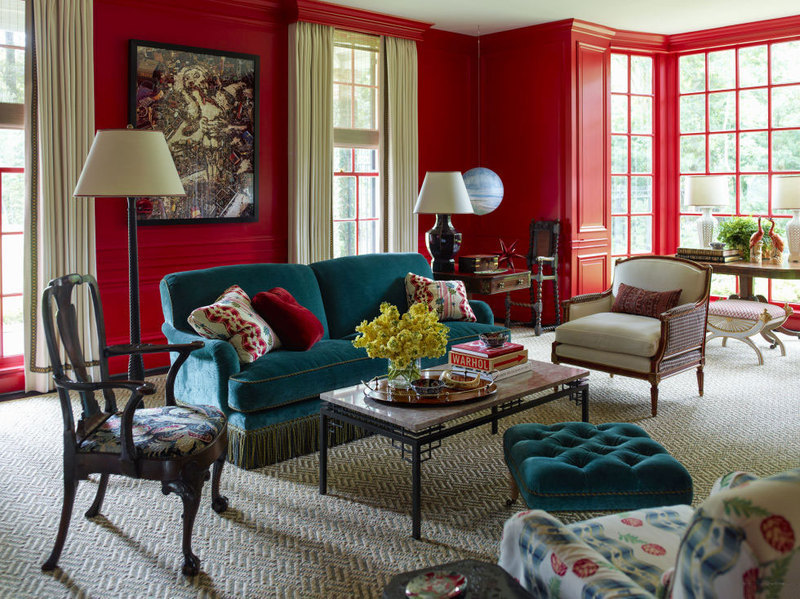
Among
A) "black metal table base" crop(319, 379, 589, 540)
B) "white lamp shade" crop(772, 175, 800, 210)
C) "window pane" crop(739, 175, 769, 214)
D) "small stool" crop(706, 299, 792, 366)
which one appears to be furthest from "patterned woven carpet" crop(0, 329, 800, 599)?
"window pane" crop(739, 175, 769, 214)

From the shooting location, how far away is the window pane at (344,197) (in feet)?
21.5

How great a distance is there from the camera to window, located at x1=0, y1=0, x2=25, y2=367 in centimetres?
476

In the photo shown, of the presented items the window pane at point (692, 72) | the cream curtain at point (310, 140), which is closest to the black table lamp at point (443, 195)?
the cream curtain at point (310, 140)

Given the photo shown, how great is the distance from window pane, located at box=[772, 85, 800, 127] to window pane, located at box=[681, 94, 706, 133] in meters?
0.67

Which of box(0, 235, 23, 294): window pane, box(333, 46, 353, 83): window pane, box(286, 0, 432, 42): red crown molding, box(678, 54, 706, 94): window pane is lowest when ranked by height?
box(0, 235, 23, 294): window pane

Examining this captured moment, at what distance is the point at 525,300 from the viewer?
7.42 m

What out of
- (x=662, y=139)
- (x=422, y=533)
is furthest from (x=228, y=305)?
(x=662, y=139)

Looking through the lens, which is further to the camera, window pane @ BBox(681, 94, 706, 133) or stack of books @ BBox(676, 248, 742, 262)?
window pane @ BBox(681, 94, 706, 133)

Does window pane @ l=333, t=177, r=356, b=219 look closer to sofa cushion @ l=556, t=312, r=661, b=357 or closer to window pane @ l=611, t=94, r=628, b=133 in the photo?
sofa cushion @ l=556, t=312, r=661, b=357

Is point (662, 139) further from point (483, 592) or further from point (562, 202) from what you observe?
point (483, 592)

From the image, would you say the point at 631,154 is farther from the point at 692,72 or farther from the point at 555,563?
the point at 555,563

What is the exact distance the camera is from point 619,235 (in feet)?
25.2

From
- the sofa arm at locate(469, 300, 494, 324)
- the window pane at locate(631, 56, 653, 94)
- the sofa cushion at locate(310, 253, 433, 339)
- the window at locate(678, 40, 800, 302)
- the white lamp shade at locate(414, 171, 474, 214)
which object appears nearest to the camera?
the sofa cushion at locate(310, 253, 433, 339)

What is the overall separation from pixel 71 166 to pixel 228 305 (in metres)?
Result: 1.86
